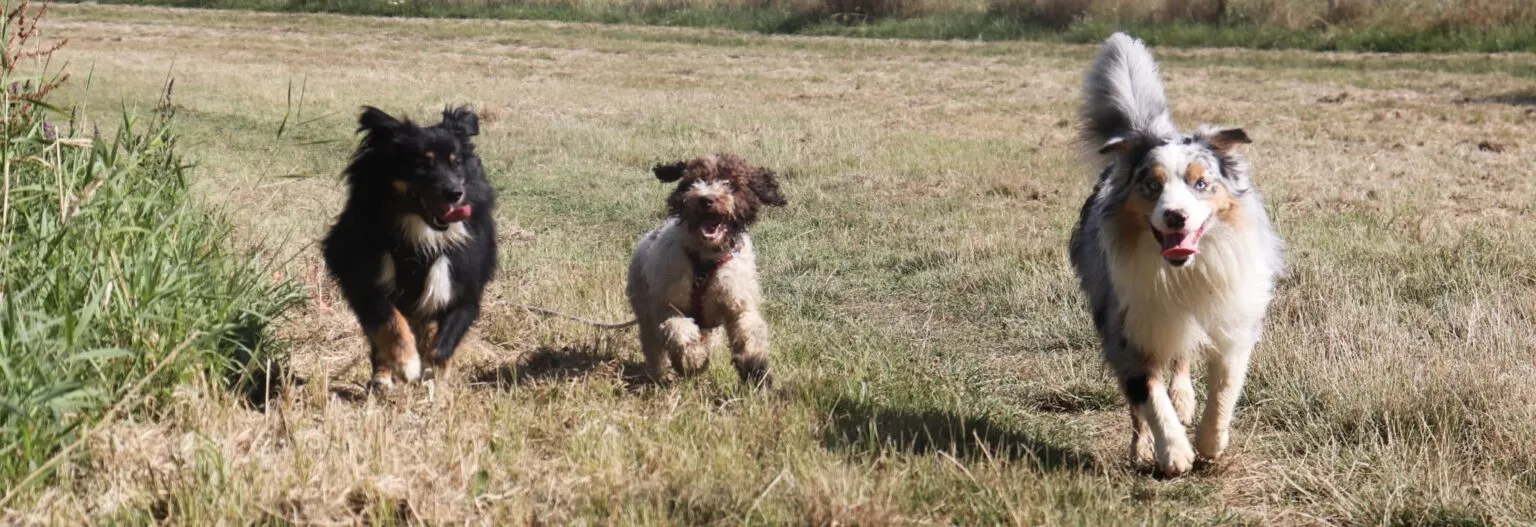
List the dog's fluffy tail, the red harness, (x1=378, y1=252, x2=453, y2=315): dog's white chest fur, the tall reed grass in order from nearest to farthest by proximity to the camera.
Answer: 1. the tall reed grass
2. (x1=378, y1=252, x2=453, y2=315): dog's white chest fur
3. the dog's fluffy tail
4. the red harness

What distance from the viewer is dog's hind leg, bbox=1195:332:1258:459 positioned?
4336mm

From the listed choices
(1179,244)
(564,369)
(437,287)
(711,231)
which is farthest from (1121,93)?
(437,287)

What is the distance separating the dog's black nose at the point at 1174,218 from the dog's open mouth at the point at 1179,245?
32 mm

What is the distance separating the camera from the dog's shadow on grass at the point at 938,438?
4242 millimetres

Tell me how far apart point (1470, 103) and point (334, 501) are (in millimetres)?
15892

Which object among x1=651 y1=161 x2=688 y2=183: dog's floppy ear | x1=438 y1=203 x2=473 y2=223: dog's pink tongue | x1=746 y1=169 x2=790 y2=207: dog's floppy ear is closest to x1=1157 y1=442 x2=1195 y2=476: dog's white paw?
x1=746 y1=169 x2=790 y2=207: dog's floppy ear

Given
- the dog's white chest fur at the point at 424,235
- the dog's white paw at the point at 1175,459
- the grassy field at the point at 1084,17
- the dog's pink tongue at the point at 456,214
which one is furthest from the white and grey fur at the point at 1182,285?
the grassy field at the point at 1084,17

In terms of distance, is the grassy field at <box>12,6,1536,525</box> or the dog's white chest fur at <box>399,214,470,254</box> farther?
the dog's white chest fur at <box>399,214,470,254</box>

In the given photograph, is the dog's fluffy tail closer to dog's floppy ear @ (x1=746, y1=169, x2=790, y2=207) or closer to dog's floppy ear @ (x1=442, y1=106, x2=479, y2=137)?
dog's floppy ear @ (x1=746, y1=169, x2=790, y2=207)

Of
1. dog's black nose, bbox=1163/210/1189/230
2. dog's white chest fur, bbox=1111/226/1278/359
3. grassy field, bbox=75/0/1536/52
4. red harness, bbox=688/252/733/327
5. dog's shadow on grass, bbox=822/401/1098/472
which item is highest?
grassy field, bbox=75/0/1536/52

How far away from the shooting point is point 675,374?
5.62 meters

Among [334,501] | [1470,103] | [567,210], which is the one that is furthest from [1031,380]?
[1470,103]

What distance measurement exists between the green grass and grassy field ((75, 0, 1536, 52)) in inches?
876

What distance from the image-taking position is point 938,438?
179 inches
